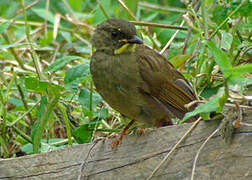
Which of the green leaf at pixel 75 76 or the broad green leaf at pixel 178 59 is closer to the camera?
the green leaf at pixel 75 76

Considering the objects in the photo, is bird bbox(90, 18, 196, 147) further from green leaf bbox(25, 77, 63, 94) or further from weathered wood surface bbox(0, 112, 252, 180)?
weathered wood surface bbox(0, 112, 252, 180)

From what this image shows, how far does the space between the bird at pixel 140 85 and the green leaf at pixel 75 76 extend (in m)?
0.09

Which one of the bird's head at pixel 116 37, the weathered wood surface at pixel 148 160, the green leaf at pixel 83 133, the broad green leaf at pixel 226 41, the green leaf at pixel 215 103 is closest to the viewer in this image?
the green leaf at pixel 215 103

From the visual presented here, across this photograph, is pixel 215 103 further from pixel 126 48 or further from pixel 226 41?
pixel 126 48

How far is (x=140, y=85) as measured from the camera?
2979 mm

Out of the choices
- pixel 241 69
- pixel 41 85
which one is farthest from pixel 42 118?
pixel 241 69

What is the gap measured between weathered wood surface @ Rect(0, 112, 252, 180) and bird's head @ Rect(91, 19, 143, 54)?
82cm

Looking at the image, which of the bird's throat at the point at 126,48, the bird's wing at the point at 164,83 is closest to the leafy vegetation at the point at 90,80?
the bird's wing at the point at 164,83

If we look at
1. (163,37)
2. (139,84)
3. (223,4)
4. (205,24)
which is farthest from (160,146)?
(163,37)

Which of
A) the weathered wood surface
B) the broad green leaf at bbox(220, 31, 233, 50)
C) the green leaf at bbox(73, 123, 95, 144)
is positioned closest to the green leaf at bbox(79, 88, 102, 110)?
the green leaf at bbox(73, 123, 95, 144)

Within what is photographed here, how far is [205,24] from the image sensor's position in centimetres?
290

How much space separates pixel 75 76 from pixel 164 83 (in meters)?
0.59

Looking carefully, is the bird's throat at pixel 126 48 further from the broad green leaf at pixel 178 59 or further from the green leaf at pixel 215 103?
the green leaf at pixel 215 103

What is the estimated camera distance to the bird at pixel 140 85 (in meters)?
2.98
